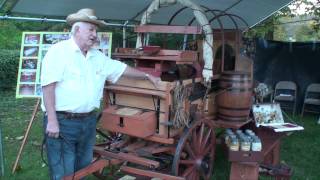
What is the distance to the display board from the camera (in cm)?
431

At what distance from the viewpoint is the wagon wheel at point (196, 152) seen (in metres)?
3.57

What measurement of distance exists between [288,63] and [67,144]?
6855 millimetres

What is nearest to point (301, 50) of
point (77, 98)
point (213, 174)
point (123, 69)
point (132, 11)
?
point (132, 11)

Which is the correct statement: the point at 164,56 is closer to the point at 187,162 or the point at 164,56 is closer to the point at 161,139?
the point at 161,139

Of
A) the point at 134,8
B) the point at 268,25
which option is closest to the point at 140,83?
the point at 134,8

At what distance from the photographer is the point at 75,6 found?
204 inches

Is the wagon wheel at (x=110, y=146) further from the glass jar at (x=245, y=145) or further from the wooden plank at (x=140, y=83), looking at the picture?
the glass jar at (x=245, y=145)

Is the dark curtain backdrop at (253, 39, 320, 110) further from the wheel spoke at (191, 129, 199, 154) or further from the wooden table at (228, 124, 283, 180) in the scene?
the wheel spoke at (191, 129, 199, 154)

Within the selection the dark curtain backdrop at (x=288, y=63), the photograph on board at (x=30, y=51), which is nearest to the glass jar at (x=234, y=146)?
the photograph on board at (x=30, y=51)

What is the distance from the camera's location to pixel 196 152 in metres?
3.85

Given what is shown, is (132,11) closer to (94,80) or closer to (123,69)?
(123,69)

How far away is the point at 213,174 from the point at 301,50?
16.5 ft

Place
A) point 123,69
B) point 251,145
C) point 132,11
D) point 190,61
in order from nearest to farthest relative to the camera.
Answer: point 123,69 < point 190,61 < point 251,145 < point 132,11

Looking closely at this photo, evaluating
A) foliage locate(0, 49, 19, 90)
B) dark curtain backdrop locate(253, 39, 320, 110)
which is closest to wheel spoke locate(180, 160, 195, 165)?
A: dark curtain backdrop locate(253, 39, 320, 110)
